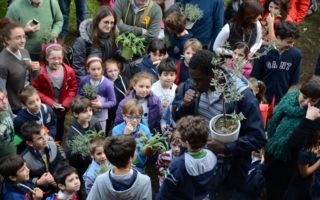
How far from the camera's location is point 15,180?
5.52m

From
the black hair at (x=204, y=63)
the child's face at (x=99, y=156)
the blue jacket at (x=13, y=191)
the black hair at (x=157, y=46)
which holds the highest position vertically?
the black hair at (x=204, y=63)

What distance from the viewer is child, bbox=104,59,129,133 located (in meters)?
7.18

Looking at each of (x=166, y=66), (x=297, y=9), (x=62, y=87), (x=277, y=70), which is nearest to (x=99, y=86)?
(x=62, y=87)

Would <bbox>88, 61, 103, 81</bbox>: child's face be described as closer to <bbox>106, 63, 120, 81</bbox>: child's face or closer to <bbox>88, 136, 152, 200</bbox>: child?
<bbox>106, 63, 120, 81</bbox>: child's face

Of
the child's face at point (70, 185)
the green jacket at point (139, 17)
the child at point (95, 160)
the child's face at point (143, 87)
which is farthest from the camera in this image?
the green jacket at point (139, 17)

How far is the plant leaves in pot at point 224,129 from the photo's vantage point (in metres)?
4.54

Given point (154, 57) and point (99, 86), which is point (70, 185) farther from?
point (154, 57)

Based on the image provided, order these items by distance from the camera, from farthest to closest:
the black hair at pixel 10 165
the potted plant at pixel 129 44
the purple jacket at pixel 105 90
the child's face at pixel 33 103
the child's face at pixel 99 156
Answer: the potted plant at pixel 129 44
the purple jacket at pixel 105 90
the child's face at pixel 33 103
the child's face at pixel 99 156
the black hair at pixel 10 165

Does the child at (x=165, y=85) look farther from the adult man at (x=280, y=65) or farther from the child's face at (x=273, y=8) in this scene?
the child's face at (x=273, y=8)

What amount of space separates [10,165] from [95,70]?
188 centimetres

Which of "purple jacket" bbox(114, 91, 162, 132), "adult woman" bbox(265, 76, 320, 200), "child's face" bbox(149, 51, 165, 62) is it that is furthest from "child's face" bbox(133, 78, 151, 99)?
"adult woman" bbox(265, 76, 320, 200)

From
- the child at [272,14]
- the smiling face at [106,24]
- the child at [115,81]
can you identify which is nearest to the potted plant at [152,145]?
the child at [115,81]

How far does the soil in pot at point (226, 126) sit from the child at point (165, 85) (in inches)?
83.5

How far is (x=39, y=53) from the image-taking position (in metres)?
7.62
